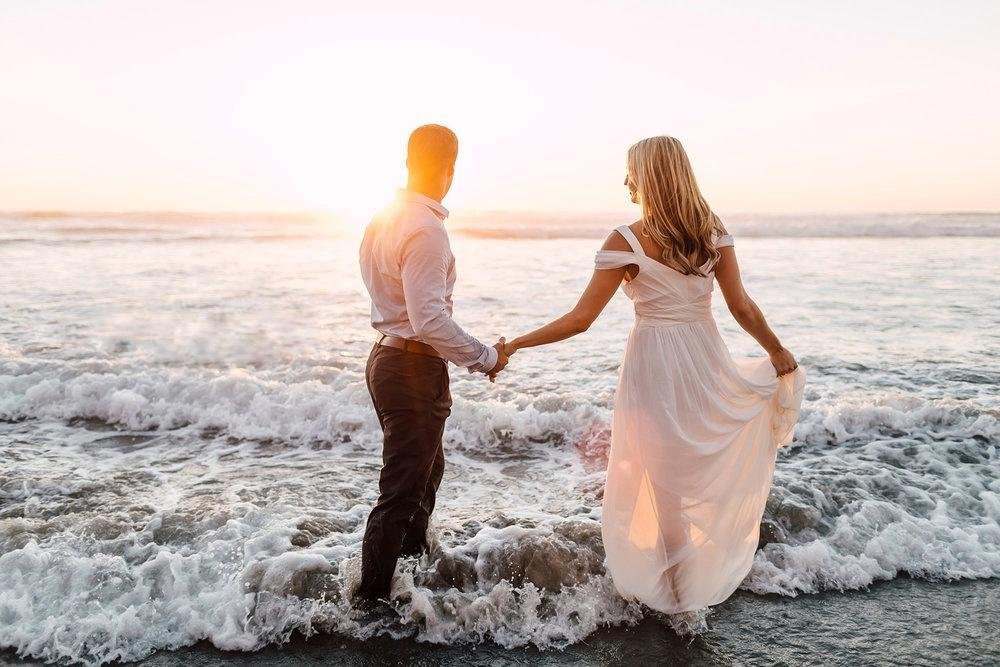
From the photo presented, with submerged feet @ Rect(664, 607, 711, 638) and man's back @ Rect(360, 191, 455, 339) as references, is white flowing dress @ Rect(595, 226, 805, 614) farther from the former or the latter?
man's back @ Rect(360, 191, 455, 339)

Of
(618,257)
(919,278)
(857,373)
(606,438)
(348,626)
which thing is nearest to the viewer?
(618,257)

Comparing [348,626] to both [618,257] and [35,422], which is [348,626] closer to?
[618,257]

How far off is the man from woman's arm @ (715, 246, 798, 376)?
3.83ft

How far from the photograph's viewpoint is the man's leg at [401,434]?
345cm

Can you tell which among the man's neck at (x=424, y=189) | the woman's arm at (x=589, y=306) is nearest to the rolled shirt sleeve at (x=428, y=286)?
the man's neck at (x=424, y=189)

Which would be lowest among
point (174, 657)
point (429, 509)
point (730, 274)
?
point (174, 657)

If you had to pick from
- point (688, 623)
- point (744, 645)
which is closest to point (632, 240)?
point (688, 623)

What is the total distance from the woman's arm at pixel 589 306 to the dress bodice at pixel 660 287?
4cm

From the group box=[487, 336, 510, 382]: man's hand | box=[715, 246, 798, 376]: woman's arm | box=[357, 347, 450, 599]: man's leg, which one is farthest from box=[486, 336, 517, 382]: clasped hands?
box=[715, 246, 798, 376]: woman's arm

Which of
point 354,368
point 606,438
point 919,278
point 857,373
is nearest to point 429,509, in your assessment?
point 606,438

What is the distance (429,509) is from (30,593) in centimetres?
216

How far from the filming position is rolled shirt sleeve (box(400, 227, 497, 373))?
3.22m

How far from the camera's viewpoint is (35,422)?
7172mm

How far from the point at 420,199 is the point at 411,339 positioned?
0.65 meters
